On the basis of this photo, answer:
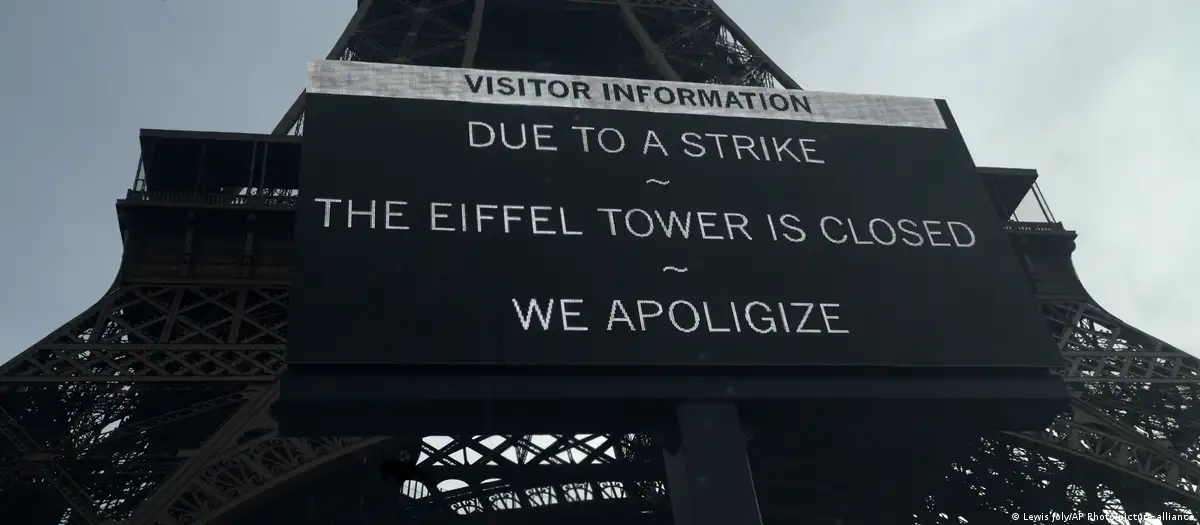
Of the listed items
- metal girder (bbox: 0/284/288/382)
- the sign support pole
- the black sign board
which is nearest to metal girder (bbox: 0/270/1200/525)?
metal girder (bbox: 0/284/288/382)

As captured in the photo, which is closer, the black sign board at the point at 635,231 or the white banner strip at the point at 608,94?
the black sign board at the point at 635,231

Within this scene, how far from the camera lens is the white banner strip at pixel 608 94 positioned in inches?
388

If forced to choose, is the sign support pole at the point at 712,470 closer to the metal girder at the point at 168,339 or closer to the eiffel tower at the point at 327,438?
the eiffel tower at the point at 327,438

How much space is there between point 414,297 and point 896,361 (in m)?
4.06

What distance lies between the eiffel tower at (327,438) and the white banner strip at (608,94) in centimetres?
344

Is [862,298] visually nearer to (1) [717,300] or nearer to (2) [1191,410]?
(1) [717,300]

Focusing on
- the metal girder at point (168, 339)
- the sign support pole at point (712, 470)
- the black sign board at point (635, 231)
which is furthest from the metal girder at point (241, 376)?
the sign support pole at point (712, 470)

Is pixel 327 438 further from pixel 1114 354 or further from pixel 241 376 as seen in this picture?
pixel 1114 354

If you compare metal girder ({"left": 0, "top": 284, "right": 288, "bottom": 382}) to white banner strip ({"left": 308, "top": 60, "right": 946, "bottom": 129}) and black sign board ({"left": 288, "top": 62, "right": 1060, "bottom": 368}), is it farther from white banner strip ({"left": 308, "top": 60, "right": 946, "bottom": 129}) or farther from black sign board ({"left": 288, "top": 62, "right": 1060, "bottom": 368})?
black sign board ({"left": 288, "top": 62, "right": 1060, "bottom": 368})

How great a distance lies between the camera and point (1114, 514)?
682 inches

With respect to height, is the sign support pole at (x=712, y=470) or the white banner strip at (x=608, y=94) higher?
the white banner strip at (x=608, y=94)

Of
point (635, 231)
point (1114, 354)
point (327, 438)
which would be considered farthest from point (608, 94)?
point (1114, 354)

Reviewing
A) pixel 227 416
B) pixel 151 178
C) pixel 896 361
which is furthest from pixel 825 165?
pixel 151 178

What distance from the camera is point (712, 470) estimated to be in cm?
757
